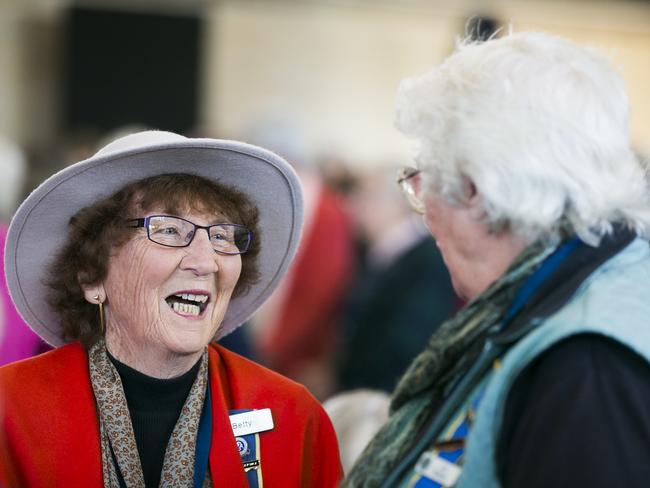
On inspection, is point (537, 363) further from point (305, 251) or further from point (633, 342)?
point (305, 251)

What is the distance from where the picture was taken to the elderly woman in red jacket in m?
2.25

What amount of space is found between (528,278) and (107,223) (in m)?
0.90

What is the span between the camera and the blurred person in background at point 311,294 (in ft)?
21.5

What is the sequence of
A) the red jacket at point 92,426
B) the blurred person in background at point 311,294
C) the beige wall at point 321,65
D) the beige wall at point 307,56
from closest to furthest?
1. the red jacket at point 92,426
2. the blurred person in background at point 311,294
3. the beige wall at point 307,56
4. the beige wall at point 321,65

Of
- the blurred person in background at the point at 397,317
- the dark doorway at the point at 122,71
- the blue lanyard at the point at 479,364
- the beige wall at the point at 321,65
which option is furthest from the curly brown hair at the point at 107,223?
the beige wall at the point at 321,65

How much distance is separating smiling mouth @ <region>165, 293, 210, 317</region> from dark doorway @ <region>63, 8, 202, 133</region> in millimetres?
10746

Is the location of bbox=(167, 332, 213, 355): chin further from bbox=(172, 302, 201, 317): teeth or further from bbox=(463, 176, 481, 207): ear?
bbox=(463, 176, 481, 207): ear

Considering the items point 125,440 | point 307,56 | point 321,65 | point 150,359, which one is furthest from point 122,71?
point 125,440

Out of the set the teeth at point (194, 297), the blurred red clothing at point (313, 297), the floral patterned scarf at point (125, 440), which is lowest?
the blurred red clothing at point (313, 297)

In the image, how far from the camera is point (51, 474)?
87.1 inches

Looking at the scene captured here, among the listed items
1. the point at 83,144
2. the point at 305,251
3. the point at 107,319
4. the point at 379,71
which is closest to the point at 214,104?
the point at 379,71

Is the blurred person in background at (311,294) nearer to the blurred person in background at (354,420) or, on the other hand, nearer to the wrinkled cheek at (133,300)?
the blurred person in background at (354,420)

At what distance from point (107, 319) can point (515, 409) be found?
36.9 inches

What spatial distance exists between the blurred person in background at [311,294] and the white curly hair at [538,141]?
166 inches
